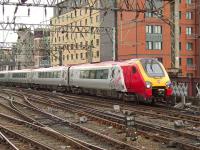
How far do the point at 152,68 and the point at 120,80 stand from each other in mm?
2264

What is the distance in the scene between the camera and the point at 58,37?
97.4 metres

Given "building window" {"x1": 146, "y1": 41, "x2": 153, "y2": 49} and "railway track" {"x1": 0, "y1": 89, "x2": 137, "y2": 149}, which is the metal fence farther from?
"building window" {"x1": 146, "y1": 41, "x2": 153, "y2": 49}

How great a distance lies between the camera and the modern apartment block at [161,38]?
7338 centimetres

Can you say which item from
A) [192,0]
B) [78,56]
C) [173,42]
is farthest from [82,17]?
[173,42]

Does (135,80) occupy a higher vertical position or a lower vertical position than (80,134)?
higher

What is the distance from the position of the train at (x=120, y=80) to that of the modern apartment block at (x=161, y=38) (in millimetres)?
→ 31272

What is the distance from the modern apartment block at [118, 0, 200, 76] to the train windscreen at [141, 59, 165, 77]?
4505 cm

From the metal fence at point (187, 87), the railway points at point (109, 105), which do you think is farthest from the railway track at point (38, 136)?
the metal fence at point (187, 87)

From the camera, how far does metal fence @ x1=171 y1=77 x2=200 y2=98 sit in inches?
993

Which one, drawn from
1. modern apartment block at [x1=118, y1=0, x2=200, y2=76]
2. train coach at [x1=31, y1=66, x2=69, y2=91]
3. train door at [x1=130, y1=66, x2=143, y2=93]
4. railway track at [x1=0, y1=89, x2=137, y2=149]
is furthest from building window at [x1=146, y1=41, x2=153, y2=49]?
Result: railway track at [x1=0, y1=89, x2=137, y2=149]

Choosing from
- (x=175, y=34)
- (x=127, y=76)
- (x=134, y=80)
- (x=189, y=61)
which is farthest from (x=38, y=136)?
(x=189, y=61)

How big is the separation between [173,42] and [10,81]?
4232 centimetres

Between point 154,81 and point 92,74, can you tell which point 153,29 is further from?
point 154,81

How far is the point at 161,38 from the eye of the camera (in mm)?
76625
